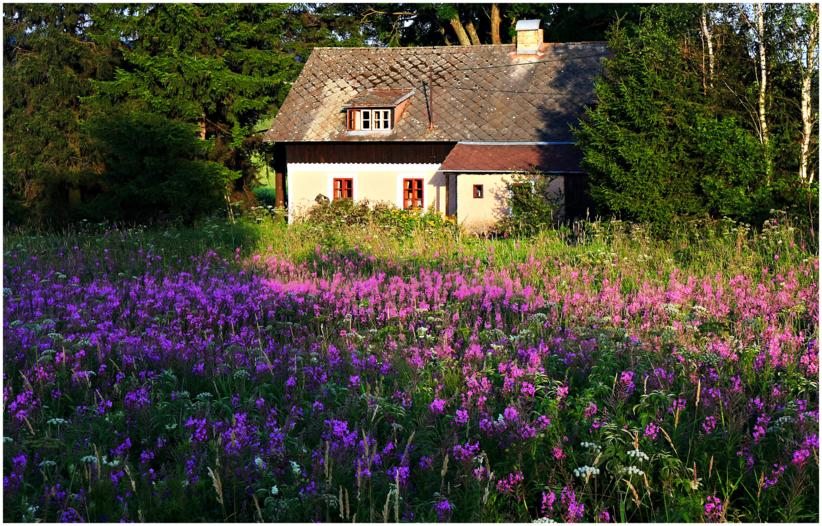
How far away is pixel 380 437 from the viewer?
14.4 feet

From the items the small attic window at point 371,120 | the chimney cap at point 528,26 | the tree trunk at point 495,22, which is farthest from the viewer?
the tree trunk at point 495,22

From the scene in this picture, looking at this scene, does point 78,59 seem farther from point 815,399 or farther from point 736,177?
point 815,399

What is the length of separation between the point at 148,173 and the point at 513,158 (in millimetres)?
11259

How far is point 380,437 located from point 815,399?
2.61 metres

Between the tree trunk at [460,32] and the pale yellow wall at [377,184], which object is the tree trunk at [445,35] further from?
the pale yellow wall at [377,184]

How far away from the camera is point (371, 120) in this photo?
28359 mm

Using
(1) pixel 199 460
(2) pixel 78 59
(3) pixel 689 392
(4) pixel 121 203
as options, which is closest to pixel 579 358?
(3) pixel 689 392

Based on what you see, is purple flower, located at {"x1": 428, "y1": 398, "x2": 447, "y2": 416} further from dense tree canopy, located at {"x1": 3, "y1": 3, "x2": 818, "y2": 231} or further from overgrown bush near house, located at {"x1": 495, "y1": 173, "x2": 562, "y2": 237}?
overgrown bush near house, located at {"x1": 495, "y1": 173, "x2": 562, "y2": 237}

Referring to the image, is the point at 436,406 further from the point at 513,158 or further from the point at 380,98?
the point at 380,98

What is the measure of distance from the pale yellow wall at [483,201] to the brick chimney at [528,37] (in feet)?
23.8

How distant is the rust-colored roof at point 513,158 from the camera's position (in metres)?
23.9

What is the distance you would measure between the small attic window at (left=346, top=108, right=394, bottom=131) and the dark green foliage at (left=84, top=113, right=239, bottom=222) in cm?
1008

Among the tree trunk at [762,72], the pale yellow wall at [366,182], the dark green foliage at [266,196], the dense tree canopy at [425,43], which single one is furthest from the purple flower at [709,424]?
the dark green foliage at [266,196]

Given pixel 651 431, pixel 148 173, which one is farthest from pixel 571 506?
pixel 148 173
